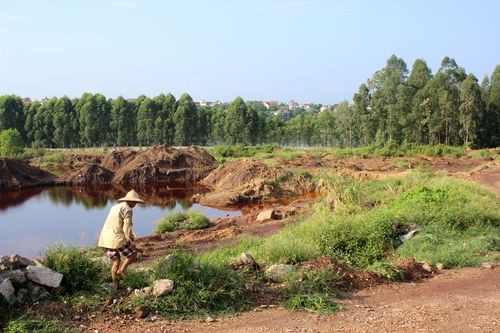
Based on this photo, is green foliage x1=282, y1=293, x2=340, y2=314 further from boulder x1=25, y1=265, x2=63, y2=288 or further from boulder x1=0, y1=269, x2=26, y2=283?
boulder x1=0, y1=269, x2=26, y2=283

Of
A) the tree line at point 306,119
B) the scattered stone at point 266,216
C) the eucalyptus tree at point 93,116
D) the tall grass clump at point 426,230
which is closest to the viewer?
the tall grass clump at point 426,230

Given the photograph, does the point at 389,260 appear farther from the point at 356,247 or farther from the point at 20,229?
the point at 20,229

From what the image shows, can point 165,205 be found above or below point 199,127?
below

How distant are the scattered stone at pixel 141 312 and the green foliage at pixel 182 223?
11827 mm

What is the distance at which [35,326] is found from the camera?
5270 millimetres

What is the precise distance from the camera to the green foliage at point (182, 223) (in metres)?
17.8

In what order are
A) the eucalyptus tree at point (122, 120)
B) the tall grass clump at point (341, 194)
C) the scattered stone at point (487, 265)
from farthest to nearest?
the eucalyptus tree at point (122, 120), the tall grass clump at point (341, 194), the scattered stone at point (487, 265)

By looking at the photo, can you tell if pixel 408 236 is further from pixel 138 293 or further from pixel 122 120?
pixel 122 120

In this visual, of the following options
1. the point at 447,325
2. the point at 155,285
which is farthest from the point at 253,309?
the point at 447,325

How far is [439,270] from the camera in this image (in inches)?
332

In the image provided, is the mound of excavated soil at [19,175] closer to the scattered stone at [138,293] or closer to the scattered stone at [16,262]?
the scattered stone at [16,262]

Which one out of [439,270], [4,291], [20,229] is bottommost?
[20,229]

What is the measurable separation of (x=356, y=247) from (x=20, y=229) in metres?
15.8

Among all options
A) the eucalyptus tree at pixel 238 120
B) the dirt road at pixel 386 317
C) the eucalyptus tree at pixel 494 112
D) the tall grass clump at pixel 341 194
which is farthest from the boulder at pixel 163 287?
the eucalyptus tree at pixel 238 120
